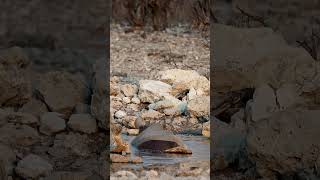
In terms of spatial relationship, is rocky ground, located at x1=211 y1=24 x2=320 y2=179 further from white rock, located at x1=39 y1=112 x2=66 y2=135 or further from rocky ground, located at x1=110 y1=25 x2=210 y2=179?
white rock, located at x1=39 y1=112 x2=66 y2=135

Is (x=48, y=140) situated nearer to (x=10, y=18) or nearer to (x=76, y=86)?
(x=76, y=86)

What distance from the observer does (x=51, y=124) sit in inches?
132

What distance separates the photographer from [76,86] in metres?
3.79

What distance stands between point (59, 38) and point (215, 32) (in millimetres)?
1953

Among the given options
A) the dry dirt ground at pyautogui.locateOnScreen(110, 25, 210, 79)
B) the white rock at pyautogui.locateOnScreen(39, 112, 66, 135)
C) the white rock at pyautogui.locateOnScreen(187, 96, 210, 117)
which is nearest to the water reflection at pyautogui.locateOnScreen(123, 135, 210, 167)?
the white rock at pyautogui.locateOnScreen(39, 112, 66, 135)

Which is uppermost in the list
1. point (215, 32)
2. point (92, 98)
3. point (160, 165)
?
point (215, 32)

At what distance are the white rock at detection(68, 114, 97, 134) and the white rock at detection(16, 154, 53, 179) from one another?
485mm

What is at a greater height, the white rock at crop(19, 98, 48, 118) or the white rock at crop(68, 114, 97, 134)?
the white rock at crop(19, 98, 48, 118)

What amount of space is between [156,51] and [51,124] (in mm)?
3472

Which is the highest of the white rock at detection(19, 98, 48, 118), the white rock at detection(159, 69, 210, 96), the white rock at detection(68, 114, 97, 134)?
the white rock at detection(159, 69, 210, 96)

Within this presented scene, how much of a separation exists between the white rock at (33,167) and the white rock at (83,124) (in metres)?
0.49

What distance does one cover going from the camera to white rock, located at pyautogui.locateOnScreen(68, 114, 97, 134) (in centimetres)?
338

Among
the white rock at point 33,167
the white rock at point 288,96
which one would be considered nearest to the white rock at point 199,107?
the white rock at point 288,96

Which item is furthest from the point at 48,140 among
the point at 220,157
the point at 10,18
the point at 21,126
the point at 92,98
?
the point at 10,18
